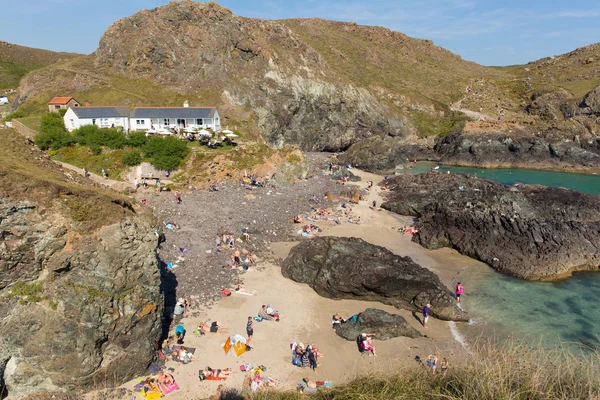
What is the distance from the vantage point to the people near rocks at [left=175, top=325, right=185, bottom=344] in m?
17.0

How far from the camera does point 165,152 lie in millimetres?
40219

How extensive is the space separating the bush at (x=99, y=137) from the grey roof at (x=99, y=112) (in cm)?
296

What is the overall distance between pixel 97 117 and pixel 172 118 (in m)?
9.25

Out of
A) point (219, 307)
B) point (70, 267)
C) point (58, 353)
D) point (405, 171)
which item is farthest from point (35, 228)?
point (405, 171)

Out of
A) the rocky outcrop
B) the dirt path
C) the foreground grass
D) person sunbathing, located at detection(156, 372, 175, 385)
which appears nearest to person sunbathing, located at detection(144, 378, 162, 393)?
person sunbathing, located at detection(156, 372, 175, 385)

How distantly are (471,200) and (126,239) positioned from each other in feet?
103

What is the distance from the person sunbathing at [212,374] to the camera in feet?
49.3

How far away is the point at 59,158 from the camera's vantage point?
38938 millimetres

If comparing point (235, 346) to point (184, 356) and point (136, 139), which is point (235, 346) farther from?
point (136, 139)

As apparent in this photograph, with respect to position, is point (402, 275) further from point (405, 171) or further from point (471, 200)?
point (405, 171)

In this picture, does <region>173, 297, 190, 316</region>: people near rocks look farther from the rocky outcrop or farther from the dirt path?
the rocky outcrop

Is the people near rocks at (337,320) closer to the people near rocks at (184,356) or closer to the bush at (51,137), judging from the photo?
the people near rocks at (184,356)

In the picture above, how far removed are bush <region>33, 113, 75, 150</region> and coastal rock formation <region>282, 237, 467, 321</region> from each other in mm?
→ 32373

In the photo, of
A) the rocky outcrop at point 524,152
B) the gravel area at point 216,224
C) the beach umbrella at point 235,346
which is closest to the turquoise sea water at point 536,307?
the beach umbrella at point 235,346
